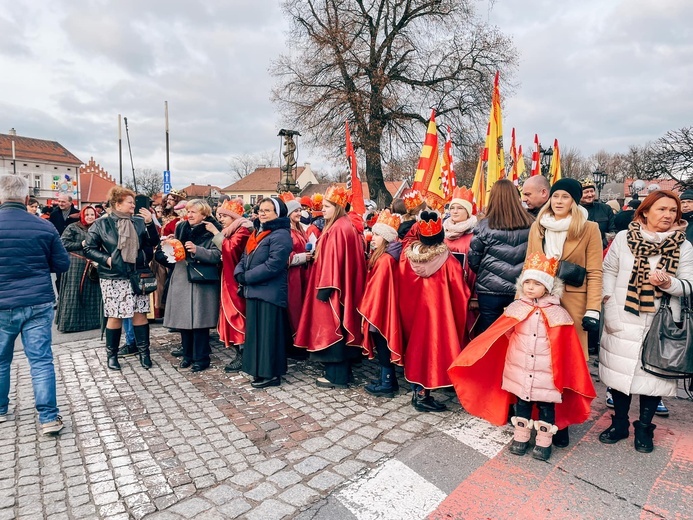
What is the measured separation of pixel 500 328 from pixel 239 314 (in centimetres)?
301

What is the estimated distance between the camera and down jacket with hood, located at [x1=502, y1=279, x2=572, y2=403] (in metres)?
3.12

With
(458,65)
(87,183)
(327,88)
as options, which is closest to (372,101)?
(327,88)

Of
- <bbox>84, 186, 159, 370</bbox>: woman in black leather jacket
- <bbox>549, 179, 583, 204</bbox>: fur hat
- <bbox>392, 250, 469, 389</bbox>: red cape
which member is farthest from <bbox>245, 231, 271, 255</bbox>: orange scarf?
<bbox>549, 179, 583, 204</bbox>: fur hat

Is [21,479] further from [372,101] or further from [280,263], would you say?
[372,101]

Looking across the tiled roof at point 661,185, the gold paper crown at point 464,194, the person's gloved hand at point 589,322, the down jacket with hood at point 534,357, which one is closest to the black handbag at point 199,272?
the gold paper crown at point 464,194

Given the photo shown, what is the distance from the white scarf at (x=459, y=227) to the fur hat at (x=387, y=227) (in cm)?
54

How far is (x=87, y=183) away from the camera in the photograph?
7162 centimetres

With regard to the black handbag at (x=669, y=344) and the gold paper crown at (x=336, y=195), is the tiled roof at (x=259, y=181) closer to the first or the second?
the gold paper crown at (x=336, y=195)

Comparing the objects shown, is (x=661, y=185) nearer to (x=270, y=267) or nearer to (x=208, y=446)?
(x=270, y=267)

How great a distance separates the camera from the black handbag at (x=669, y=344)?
10.1ft

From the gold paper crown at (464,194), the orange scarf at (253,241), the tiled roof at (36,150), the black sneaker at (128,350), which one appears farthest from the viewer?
the tiled roof at (36,150)

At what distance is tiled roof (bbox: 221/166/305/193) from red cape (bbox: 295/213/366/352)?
7748 cm

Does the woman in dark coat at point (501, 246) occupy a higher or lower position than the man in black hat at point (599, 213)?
lower

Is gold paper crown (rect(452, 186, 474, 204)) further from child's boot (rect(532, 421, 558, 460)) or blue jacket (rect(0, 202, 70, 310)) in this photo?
blue jacket (rect(0, 202, 70, 310))
